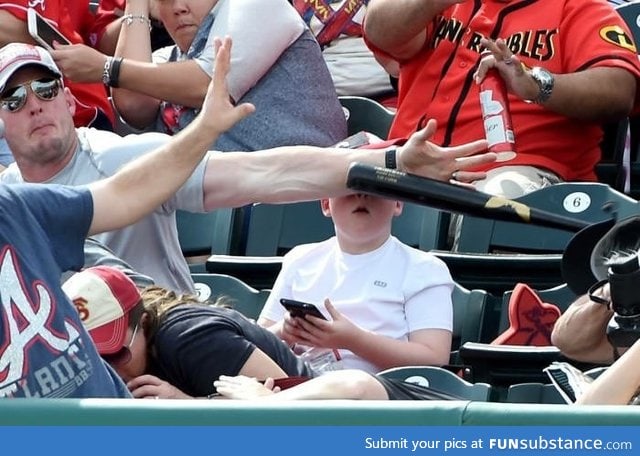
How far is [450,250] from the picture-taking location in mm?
5512

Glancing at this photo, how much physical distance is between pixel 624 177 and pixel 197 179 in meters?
1.63

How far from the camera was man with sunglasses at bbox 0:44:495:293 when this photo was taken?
15.5ft

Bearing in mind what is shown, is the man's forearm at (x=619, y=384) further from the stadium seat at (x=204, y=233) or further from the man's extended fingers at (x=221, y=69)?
the stadium seat at (x=204, y=233)

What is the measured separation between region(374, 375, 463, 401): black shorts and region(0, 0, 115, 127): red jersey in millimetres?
2638

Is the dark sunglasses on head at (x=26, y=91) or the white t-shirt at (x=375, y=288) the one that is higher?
the dark sunglasses on head at (x=26, y=91)

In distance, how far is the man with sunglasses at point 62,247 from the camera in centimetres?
359

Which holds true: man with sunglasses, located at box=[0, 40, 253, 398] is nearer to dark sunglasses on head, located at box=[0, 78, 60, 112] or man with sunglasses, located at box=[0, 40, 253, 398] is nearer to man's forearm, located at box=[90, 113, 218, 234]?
man's forearm, located at box=[90, 113, 218, 234]

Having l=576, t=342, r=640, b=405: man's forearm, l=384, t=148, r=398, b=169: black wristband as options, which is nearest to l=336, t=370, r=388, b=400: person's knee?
l=576, t=342, r=640, b=405: man's forearm

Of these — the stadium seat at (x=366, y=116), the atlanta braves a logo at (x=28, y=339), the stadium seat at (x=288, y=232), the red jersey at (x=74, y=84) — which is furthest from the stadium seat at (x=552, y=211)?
the atlanta braves a logo at (x=28, y=339)

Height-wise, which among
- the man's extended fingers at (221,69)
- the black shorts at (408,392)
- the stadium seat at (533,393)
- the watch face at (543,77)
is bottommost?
the stadium seat at (533,393)

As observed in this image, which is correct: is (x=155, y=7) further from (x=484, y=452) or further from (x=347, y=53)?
(x=484, y=452)

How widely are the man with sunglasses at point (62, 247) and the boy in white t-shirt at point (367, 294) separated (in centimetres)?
76

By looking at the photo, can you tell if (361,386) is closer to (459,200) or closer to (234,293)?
(459,200)

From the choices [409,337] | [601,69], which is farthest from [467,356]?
[601,69]
